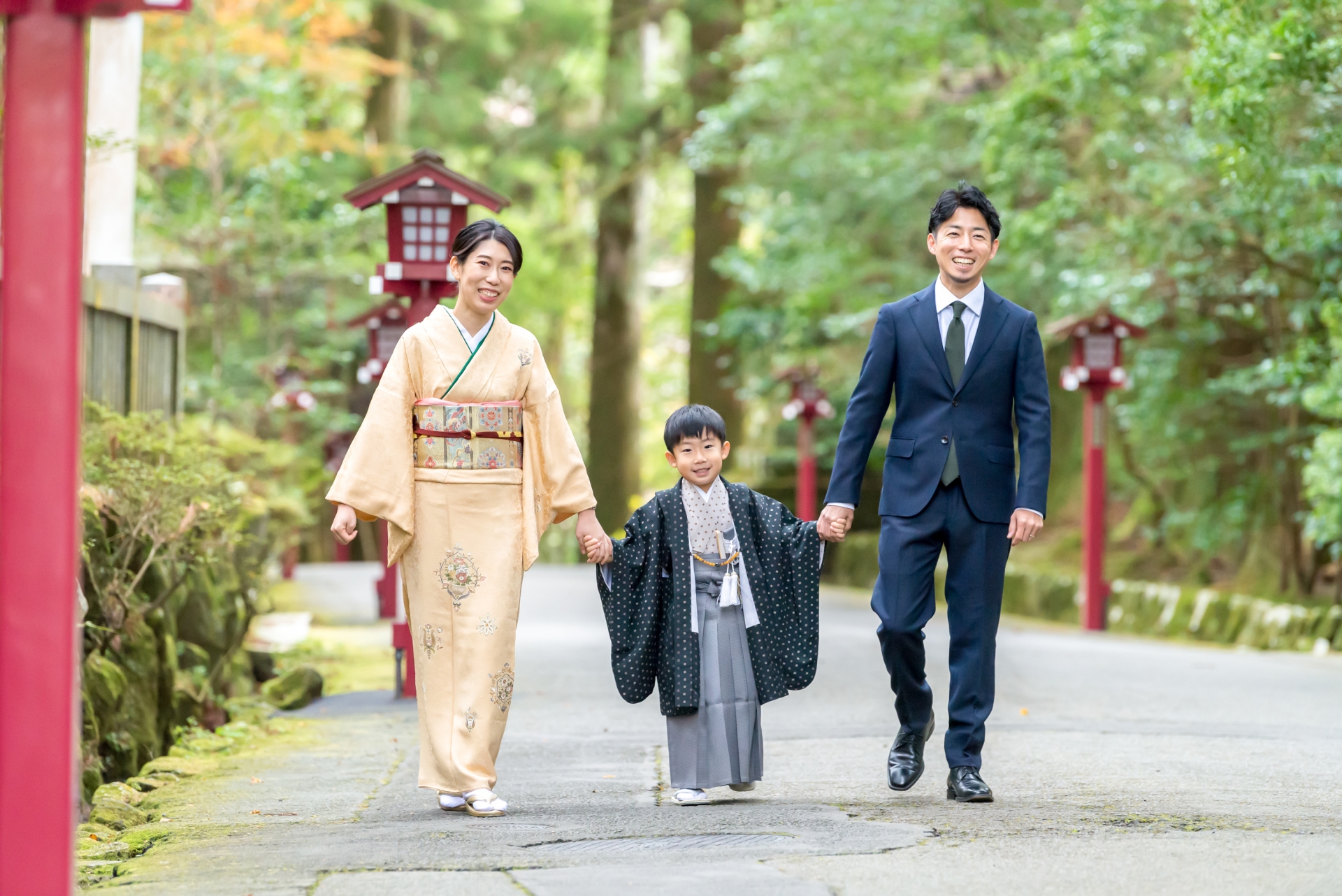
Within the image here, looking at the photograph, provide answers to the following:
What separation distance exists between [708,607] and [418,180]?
4.02 metres

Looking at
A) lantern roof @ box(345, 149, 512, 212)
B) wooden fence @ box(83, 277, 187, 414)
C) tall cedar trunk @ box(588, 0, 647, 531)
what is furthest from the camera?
tall cedar trunk @ box(588, 0, 647, 531)

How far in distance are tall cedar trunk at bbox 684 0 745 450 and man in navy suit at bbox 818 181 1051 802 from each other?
16.2 m

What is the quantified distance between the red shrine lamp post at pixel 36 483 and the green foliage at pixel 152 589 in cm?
344

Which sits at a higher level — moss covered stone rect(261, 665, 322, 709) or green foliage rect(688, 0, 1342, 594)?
green foliage rect(688, 0, 1342, 594)

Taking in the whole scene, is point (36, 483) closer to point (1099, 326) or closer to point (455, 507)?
point (455, 507)

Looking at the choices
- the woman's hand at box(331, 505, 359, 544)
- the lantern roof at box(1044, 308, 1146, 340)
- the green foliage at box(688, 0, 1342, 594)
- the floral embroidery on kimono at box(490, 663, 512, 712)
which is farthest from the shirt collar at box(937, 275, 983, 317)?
the lantern roof at box(1044, 308, 1146, 340)

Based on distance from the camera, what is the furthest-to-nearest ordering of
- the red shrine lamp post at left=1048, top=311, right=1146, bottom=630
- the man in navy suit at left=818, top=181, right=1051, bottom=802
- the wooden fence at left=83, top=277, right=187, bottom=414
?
the red shrine lamp post at left=1048, top=311, right=1146, bottom=630 < the wooden fence at left=83, top=277, right=187, bottom=414 < the man in navy suit at left=818, top=181, right=1051, bottom=802

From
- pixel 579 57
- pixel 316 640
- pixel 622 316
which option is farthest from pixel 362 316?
pixel 579 57

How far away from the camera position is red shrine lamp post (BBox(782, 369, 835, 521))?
19.1 meters

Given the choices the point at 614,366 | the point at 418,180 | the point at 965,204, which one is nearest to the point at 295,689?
the point at 418,180

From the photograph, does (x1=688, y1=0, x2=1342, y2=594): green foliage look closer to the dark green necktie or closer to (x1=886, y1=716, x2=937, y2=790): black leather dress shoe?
the dark green necktie

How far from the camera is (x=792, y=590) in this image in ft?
17.7

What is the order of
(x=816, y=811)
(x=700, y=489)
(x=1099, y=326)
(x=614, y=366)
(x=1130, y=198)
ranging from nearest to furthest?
(x=816, y=811) < (x=700, y=489) < (x=1130, y=198) < (x=1099, y=326) < (x=614, y=366)

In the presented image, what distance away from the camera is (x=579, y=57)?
87.6 ft
